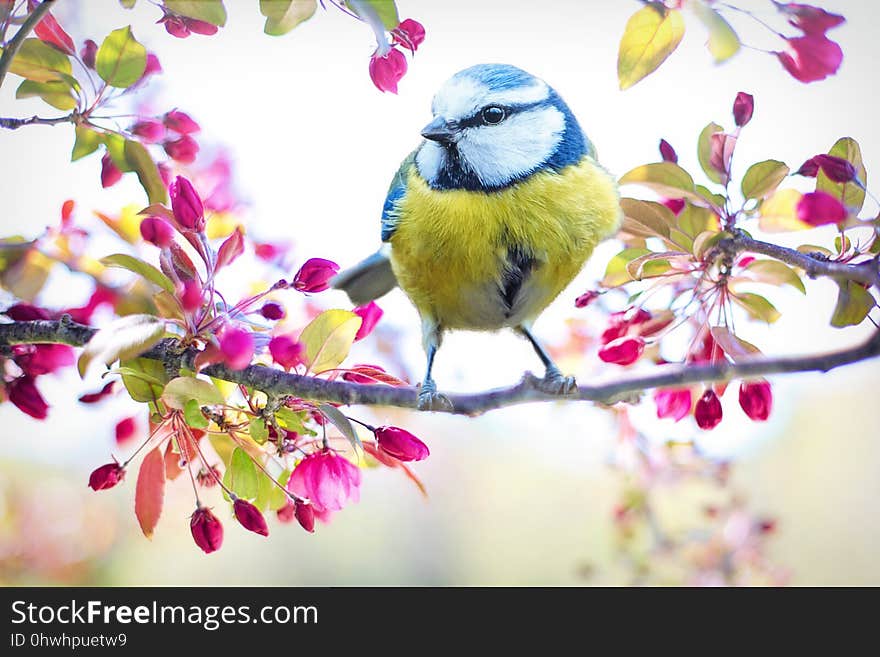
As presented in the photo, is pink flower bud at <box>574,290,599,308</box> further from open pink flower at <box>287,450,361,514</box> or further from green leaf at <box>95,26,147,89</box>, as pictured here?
green leaf at <box>95,26,147,89</box>

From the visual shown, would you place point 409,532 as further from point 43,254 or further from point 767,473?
point 43,254

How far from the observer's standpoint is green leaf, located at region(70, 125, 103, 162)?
2.48 feet

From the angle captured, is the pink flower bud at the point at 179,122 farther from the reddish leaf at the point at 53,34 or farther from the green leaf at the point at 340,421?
the green leaf at the point at 340,421

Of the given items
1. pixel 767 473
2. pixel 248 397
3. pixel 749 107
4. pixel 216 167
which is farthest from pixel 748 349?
pixel 767 473

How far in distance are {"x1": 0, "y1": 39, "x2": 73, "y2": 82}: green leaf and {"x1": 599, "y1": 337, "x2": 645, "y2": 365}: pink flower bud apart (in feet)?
1.62

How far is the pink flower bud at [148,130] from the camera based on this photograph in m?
0.78

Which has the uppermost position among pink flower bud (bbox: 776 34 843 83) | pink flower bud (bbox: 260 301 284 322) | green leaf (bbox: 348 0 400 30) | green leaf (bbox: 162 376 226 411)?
green leaf (bbox: 348 0 400 30)

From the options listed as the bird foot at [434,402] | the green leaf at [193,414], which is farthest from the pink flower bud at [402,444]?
the green leaf at [193,414]

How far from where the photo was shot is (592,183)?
100 cm

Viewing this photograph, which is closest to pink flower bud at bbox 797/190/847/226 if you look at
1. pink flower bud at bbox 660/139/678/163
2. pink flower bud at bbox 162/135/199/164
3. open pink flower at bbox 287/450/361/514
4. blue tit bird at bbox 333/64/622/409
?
pink flower bud at bbox 660/139/678/163

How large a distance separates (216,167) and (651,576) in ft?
3.15

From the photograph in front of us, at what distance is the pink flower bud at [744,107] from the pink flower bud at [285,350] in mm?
409

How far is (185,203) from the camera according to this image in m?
0.67

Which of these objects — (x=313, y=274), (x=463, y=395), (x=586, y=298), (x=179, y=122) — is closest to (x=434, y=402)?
(x=463, y=395)
